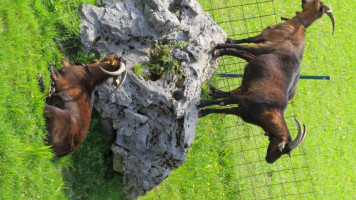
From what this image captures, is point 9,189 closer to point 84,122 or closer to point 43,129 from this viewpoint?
point 43,129

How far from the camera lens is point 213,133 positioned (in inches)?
443

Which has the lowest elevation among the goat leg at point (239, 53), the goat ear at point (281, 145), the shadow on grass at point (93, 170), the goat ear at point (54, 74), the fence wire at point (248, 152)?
the fence wire at point (248, 152)

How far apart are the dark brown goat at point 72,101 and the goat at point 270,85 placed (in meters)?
2.54

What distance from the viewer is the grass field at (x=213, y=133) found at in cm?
535

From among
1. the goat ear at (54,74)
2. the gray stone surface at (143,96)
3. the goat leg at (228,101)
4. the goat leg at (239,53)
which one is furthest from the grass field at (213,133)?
the goat leg at (239,53)

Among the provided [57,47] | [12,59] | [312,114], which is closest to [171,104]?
[57,47]

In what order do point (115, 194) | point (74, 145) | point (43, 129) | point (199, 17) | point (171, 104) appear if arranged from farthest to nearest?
point (199, 17), point (115, 194), point (171, 104), point (74, 145), point (43, 129)

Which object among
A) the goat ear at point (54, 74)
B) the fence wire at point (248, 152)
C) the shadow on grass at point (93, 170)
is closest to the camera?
the goat ear at point (54, 74)

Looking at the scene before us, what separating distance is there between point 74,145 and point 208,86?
153 inches

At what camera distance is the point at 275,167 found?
1203 centimetres

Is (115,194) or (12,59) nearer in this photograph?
(12,59)

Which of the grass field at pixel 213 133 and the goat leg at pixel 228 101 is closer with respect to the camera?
the grass field at pixel 213 133

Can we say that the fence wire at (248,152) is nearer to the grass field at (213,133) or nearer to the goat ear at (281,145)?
the grass field at (213,133)

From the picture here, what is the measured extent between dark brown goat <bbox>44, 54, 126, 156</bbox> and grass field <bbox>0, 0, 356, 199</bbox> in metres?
0.20
